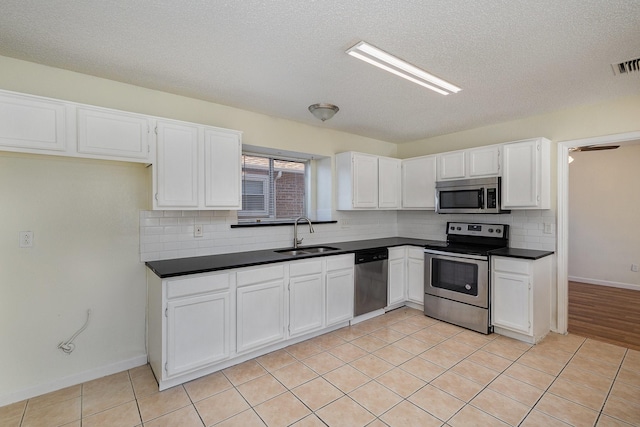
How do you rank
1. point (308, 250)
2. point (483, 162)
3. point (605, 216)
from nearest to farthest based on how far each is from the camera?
point (483, 162), point (308, 250), point (605, 216)

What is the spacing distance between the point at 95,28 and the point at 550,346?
4573mm

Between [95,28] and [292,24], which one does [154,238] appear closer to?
[95,28]

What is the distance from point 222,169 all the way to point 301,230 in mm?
1360

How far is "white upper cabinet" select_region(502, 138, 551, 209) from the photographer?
328 cm

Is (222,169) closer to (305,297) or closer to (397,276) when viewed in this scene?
(305,297)

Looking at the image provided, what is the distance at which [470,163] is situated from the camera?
3.82 metres

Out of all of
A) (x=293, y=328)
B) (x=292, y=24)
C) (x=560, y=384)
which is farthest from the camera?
(x=293, y=328)

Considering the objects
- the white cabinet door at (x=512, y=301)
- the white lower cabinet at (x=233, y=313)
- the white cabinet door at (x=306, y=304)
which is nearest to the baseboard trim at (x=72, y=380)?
the white lower cabinet at (x=233, y=313)

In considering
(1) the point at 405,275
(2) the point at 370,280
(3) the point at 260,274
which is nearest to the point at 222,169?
(3) the point at 260,274

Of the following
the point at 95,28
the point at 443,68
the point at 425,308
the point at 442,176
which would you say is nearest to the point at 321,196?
the point at 442,176

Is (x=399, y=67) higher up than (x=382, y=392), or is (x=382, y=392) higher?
(x=399, y=67)

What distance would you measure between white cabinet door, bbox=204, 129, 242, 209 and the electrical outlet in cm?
128

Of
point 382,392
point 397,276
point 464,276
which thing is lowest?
point 382,392

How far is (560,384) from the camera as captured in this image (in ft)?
7.84
